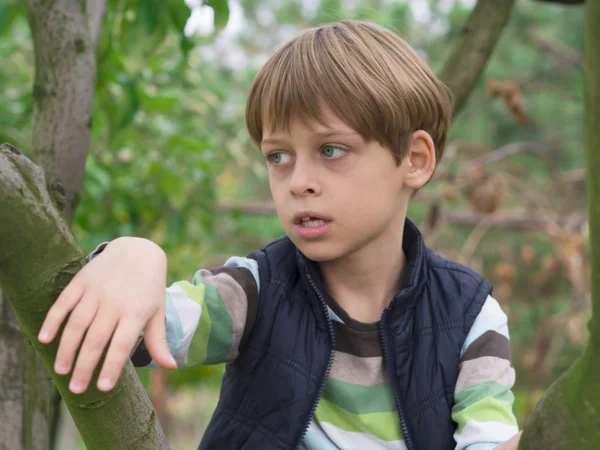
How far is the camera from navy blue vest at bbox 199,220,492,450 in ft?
3.93

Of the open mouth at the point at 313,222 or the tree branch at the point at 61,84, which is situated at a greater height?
the tree branch at the point at 61,84

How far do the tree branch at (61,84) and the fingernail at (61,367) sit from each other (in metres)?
0.66

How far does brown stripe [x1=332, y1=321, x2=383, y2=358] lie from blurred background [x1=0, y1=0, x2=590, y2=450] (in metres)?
0.59

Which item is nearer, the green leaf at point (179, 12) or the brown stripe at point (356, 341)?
the brown stripe at point (356, 341)

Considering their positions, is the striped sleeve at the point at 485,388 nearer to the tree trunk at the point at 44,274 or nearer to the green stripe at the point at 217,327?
the green stripe at the point at 217,327

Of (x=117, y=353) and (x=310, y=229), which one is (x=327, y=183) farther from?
(x=117, y=353)

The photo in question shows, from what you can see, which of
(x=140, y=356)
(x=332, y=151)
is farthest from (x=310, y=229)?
(x=140, y=356)

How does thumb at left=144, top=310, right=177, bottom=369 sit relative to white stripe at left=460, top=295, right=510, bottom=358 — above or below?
above

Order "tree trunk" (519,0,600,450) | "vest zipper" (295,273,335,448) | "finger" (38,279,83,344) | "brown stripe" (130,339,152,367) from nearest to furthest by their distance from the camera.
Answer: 1. "tree trunk" (519,0,600,450)
2. "finger" (38,279,83,344)
3. "brown stripe" (130,339,152,367)
4. "vest zipper" (295,273,335,448)

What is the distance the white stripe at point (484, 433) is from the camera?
112 cm

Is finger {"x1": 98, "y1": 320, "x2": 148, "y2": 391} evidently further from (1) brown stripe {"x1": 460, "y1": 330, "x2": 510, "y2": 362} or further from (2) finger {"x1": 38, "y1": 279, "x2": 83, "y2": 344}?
(1) brown stripe {"x1": 460, "y1": 330, "x2": 510, "y2": 362}

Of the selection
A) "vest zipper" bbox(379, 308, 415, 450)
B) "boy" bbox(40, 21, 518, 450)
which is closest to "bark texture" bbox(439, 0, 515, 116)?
"boy" bbox(40, 21, 518, 450)

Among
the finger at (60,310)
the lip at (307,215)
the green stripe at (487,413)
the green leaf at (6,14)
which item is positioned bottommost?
the green stripe at (487,413)

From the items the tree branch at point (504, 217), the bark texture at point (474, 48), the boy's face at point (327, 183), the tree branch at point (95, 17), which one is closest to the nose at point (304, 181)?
the boy's face at point (327, 183)
